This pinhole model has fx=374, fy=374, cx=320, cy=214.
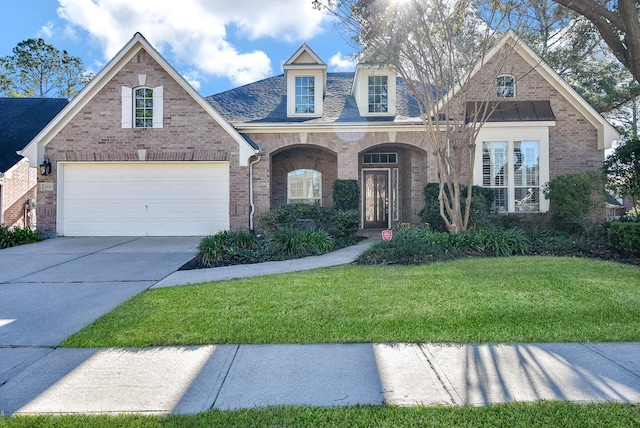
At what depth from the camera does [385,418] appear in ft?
8.36

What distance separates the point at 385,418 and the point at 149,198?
11804 mm

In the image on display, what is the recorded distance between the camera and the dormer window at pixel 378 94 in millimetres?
13477

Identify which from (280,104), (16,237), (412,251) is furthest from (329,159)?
(16,237)

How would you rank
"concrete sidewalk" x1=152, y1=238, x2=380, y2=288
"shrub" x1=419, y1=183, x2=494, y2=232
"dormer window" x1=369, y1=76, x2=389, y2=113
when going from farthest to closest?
"dormer window" x1=369, y1=76, x2=389, y2=113 → "shrub" x1=419, y1=183, x2=494, y2=232 → "concrete sidewalk" x1=152, y1=238, x2=380, y2=288

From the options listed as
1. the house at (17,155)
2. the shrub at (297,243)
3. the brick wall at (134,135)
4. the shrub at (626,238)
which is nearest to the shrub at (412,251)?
the shrub at (297,243)

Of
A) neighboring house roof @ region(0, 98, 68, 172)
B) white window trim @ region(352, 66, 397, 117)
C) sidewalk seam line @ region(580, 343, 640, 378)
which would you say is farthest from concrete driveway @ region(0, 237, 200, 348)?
white window trim @ region(352, 66, 397, 117)

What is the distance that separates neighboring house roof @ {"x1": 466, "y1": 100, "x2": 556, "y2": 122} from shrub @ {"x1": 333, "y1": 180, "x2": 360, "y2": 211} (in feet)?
14.4

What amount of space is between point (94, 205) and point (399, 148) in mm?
11014

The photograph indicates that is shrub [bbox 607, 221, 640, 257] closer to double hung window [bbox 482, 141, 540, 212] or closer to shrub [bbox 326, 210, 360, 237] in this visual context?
double hung window [bbox 482, 141, 540, 212]

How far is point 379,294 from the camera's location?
5.46 meters

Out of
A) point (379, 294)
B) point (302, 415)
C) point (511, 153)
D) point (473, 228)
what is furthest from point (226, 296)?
point (511, 153)

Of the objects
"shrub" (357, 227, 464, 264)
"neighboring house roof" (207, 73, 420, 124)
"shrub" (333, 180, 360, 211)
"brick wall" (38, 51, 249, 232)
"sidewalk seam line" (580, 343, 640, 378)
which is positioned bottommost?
"sidewalk seam line" (580, 343, 640, 378)

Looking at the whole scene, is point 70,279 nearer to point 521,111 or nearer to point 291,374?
point 291,374

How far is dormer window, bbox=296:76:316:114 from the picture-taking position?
1350cm
